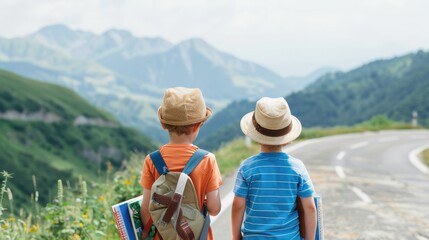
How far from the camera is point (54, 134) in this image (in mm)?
137750

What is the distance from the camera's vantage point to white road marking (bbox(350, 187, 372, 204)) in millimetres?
7227

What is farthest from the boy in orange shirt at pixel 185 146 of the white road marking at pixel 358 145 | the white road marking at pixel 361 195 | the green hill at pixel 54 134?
the green hill at pixel 54 134

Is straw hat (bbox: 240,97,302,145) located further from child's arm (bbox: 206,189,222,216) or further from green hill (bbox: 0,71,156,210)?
green hill (bbox: 0,71,156,210)

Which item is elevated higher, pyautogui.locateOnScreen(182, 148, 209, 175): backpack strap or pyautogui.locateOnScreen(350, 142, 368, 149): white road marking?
pyautogui.locateOnScreen(182, 148, 209, 175): backpack strap

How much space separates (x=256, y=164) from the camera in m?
2.72

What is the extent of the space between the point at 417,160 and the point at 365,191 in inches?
232

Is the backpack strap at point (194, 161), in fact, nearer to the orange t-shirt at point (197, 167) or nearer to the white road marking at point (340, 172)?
the orange t-shirt at point (197, 167)

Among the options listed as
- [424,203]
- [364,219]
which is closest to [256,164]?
[364,219]

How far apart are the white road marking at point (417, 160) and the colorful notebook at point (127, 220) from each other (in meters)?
9.69

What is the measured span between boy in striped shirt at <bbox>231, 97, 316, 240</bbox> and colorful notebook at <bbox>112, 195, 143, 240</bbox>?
21.5 inches

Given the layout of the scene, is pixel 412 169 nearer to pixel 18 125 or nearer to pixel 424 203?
pixel 424 203

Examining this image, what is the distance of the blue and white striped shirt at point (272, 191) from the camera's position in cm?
269

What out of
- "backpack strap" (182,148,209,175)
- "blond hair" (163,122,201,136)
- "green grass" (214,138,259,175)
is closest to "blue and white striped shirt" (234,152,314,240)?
"backpack strap" (182,148,209,175)

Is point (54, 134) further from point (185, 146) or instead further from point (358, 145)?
point (185, 146)
